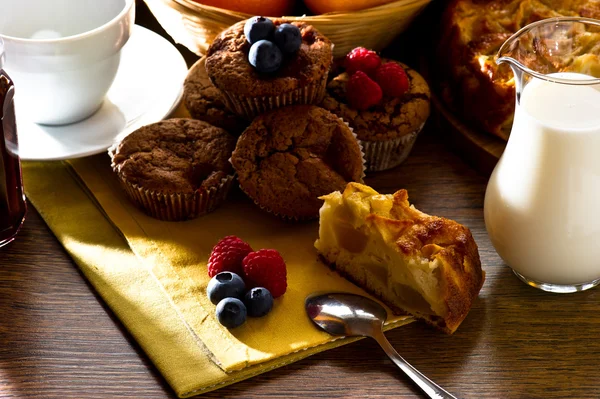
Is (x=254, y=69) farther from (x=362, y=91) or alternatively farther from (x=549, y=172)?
(x=549, y=172)

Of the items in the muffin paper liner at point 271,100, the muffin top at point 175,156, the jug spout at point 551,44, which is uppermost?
the jug spout at point 551,44

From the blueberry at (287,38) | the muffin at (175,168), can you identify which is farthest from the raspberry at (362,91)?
the muffin at (175,168)

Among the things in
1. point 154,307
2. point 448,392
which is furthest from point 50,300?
point 448,392

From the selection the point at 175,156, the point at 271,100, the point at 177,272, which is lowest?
the point at 177,272

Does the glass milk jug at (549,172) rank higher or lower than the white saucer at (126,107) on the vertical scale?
higher

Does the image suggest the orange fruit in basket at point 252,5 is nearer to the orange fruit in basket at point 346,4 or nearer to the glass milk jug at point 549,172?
the orange fruit in basket at point 346,4

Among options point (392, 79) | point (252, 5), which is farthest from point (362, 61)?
point (252, 5)

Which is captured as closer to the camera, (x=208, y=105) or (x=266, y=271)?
(x=266, y=271)
